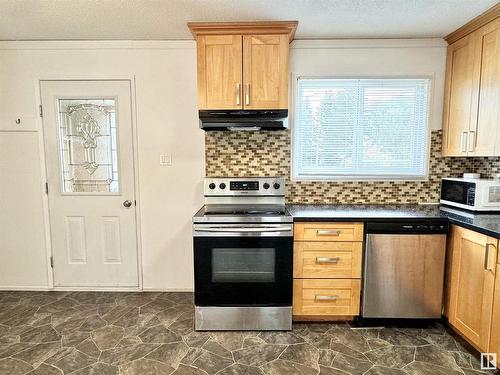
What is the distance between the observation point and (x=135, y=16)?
2.28 meters

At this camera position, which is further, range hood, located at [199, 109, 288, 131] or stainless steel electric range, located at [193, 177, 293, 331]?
range hood, located at [199, 109, 288, 131]

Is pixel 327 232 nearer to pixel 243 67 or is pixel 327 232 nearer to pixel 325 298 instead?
pixel 325 298

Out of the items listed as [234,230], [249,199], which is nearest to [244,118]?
[249,199]

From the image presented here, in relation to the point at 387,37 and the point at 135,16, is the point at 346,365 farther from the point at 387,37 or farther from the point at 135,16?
the point at 135,16

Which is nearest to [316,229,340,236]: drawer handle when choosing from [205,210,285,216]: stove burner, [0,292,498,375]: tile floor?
[205,210,285,216]: stove burner

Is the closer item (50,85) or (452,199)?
(452,199)

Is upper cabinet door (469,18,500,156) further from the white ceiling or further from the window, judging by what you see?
the window

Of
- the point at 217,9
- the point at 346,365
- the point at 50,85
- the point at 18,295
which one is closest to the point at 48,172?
the point at 50,85

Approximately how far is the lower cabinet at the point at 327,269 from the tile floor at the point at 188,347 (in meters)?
0.18

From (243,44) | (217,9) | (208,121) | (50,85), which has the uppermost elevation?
(217,9)

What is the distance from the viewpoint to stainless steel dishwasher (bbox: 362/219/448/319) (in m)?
2.25

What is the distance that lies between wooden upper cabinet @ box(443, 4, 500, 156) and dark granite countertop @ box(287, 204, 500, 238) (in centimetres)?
49

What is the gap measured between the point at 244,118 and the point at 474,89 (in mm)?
1843

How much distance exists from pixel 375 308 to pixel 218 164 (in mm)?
1815
